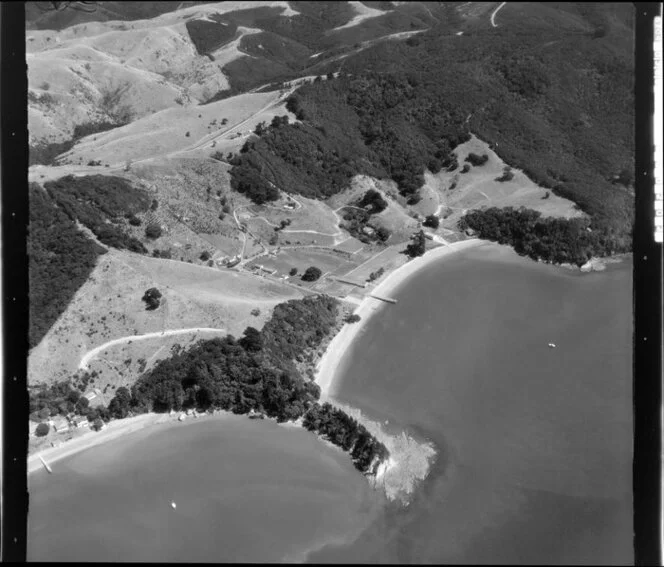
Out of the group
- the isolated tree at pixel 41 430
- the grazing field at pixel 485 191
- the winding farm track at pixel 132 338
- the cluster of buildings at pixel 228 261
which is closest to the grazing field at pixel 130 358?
the winding farm track at pixel 132 338

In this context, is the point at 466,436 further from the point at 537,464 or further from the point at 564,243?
the point at 564,243

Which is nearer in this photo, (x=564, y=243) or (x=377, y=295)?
(x=377, y=295)

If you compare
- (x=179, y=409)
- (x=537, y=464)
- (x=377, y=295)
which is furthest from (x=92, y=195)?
(x=537, y=464)

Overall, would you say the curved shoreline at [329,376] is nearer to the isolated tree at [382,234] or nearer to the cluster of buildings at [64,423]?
the cluster of buildings at [64,423]

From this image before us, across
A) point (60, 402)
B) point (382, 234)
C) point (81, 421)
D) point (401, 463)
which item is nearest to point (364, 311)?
point (382, 234)

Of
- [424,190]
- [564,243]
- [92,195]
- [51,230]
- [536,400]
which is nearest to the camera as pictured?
[536,400]

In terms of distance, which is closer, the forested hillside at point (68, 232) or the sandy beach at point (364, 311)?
the forested hillside at point (68, 232)

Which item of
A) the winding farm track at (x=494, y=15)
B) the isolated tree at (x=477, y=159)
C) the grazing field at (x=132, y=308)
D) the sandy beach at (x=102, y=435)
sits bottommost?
the sandy beach at (x=102, y=435)

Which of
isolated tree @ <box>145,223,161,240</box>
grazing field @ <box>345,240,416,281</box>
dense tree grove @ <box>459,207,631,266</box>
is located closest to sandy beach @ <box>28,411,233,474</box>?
isolated tree @ <box>145,223,161,240</box>
